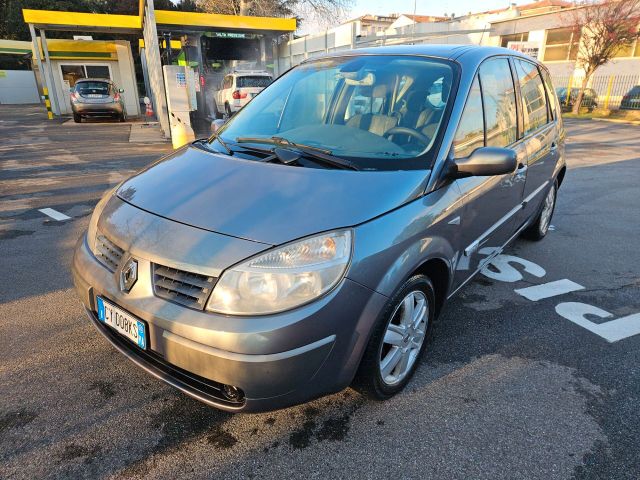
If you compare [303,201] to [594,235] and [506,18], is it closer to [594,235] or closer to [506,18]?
[594,235]

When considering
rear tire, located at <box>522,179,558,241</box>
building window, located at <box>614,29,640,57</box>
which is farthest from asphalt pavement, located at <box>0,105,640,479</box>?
building window, located at <box>614,29,640,57</box>

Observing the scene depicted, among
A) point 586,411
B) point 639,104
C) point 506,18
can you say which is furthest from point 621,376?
point 506,18

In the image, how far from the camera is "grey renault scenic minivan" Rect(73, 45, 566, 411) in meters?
1.74

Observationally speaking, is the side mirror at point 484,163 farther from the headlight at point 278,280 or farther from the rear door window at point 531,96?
the rear door window at point 531,96

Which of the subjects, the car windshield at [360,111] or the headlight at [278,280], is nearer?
the headlight at [278,280]

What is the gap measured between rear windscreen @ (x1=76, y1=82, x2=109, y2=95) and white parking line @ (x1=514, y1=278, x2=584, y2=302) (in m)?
17.9

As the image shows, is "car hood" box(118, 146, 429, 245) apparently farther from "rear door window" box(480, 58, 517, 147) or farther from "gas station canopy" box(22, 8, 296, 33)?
"gas station canopy" box(22, 8, 296, 33)

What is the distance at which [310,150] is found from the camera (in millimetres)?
2451

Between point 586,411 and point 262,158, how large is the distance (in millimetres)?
2216

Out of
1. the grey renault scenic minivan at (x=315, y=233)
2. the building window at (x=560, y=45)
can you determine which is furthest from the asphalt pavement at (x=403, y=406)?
the building window at (x=560, y=45)

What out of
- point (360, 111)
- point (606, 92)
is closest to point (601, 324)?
point (360, 111)

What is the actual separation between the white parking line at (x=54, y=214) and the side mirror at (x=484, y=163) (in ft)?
16.5

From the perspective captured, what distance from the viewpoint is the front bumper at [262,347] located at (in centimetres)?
169

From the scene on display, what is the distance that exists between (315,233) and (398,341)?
841mm
